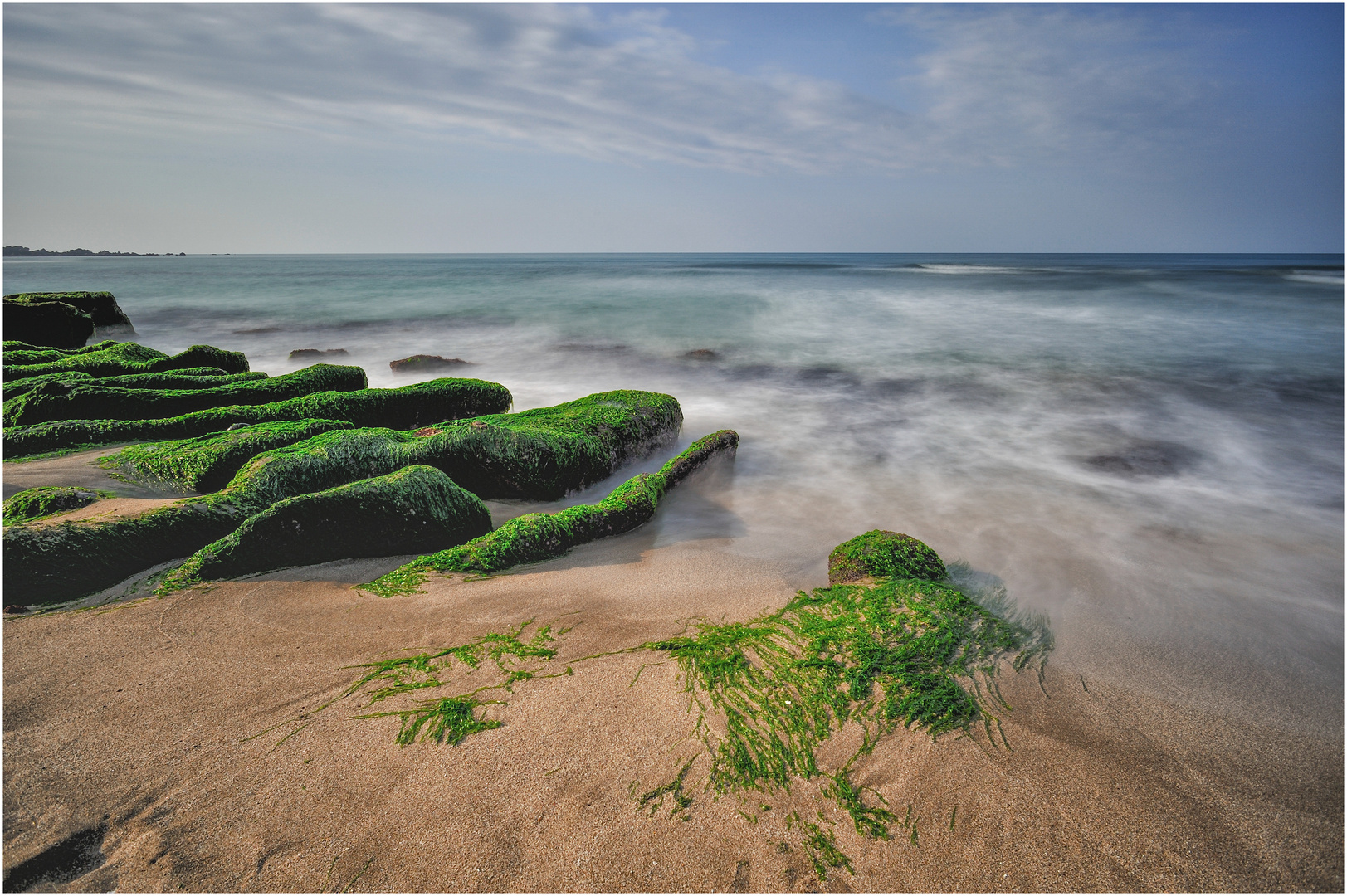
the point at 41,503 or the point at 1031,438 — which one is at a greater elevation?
the point at 41,503

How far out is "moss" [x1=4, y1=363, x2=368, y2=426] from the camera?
515 cm

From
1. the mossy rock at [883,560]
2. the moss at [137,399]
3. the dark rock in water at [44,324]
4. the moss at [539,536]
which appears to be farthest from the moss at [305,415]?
the dark rock in water at [44,324]

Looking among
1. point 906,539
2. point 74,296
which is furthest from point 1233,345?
point 74,296

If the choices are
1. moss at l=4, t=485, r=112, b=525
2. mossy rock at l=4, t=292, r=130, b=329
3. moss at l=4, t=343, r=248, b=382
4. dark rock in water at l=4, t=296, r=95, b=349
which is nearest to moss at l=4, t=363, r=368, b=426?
moss at l=4, t=343, r=248, b=382

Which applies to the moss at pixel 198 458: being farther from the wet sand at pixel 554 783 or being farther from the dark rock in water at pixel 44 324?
the dark rock in water at pixel 44 324

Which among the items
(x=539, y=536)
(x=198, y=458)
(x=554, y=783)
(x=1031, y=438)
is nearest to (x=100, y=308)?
(x=198, y=458)

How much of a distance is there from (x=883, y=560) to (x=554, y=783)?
2.14 m

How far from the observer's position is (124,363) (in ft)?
23.4

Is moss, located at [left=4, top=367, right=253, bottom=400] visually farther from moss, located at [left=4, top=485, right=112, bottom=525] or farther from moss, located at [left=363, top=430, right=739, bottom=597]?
moss, located at [left=363, top=430, right=739, bottom=597]

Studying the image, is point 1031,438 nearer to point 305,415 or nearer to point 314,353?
point 305,415

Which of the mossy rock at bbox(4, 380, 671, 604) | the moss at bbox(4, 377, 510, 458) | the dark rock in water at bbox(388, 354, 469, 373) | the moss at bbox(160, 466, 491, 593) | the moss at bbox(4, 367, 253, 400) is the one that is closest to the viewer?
the mossy rock at bbox(4, 380, 671, 604)

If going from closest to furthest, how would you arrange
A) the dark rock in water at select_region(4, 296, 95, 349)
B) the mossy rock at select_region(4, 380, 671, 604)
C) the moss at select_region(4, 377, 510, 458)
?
the mossy rock at select_region(4, 380, 671, 604) < the moss at select_region(4, 377, 510, 458) < the dark rock in water at select_region(4, 296, 95, 349)

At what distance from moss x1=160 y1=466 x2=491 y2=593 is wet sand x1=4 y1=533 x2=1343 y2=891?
379 mm

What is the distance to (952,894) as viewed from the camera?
1662mm
